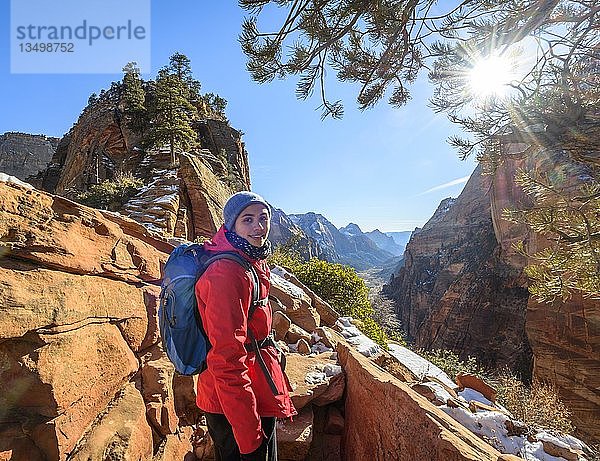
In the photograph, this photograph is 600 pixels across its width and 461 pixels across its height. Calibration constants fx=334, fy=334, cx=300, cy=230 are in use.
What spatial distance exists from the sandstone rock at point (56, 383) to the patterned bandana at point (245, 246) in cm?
105

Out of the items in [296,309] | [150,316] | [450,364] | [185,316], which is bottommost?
[450,364]

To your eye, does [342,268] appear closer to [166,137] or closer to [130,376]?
[130,376]

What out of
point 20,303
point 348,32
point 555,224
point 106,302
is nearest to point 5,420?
point 20,303

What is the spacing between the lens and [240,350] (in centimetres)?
151

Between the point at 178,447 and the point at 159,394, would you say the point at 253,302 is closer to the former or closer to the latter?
the point at 159,394

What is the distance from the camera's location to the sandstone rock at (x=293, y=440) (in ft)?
8.71

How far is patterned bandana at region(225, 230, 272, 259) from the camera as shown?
1.75 m

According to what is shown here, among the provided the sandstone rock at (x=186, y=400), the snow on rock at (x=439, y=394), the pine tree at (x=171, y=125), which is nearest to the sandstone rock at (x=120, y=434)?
the sandstone rock at (x=186, y=400)

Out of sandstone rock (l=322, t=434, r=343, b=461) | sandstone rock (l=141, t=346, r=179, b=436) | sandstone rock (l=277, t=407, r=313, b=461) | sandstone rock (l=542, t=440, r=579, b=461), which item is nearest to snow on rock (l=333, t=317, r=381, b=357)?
sandstone rock (l=322, t=434, r=343, b=461)

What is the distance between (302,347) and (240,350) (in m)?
2.84

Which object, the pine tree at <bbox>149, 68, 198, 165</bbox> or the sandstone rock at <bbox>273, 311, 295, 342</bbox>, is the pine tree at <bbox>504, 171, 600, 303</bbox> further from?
the pine tree at <bbox>149, 68, 198, 165</bbox>

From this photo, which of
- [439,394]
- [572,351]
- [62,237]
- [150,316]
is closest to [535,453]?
[439,394]

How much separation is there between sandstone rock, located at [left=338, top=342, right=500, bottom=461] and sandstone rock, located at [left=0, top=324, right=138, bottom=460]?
189 centimetres

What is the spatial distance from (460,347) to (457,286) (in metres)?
5.43
